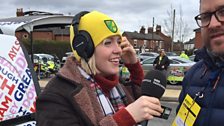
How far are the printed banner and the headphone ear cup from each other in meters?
1.00

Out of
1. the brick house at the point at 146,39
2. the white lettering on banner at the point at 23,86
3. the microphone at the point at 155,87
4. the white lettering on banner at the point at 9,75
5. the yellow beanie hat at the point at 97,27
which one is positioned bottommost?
the brick house at the point at 146,39

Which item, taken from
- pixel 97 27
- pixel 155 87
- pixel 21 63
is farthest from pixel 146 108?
pixel 21 63

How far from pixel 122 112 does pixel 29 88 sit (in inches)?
57.9

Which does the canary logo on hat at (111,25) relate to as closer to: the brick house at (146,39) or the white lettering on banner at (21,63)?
the white lettering on banner at (21,63)

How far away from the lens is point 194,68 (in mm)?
2201

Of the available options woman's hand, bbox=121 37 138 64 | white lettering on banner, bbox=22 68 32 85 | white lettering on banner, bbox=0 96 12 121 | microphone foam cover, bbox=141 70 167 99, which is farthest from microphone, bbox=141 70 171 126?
white lettering on banner, bbox=22 68 32 85

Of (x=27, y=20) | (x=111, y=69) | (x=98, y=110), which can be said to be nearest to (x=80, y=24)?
(x=111, y=69)

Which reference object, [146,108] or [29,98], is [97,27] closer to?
[146,108]

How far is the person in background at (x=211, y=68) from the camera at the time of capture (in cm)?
178

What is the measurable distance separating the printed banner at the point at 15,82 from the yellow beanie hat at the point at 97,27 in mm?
Answer: 952

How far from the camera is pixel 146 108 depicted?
1.75 meters

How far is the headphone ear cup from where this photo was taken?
6.99 feet

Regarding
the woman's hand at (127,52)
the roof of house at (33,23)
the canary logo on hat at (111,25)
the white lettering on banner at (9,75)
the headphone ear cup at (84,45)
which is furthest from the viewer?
the roof of house at (33,23)

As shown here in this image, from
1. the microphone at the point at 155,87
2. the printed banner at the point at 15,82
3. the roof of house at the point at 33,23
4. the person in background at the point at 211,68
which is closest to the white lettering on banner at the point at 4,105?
the printed banner at the point at 15,82
